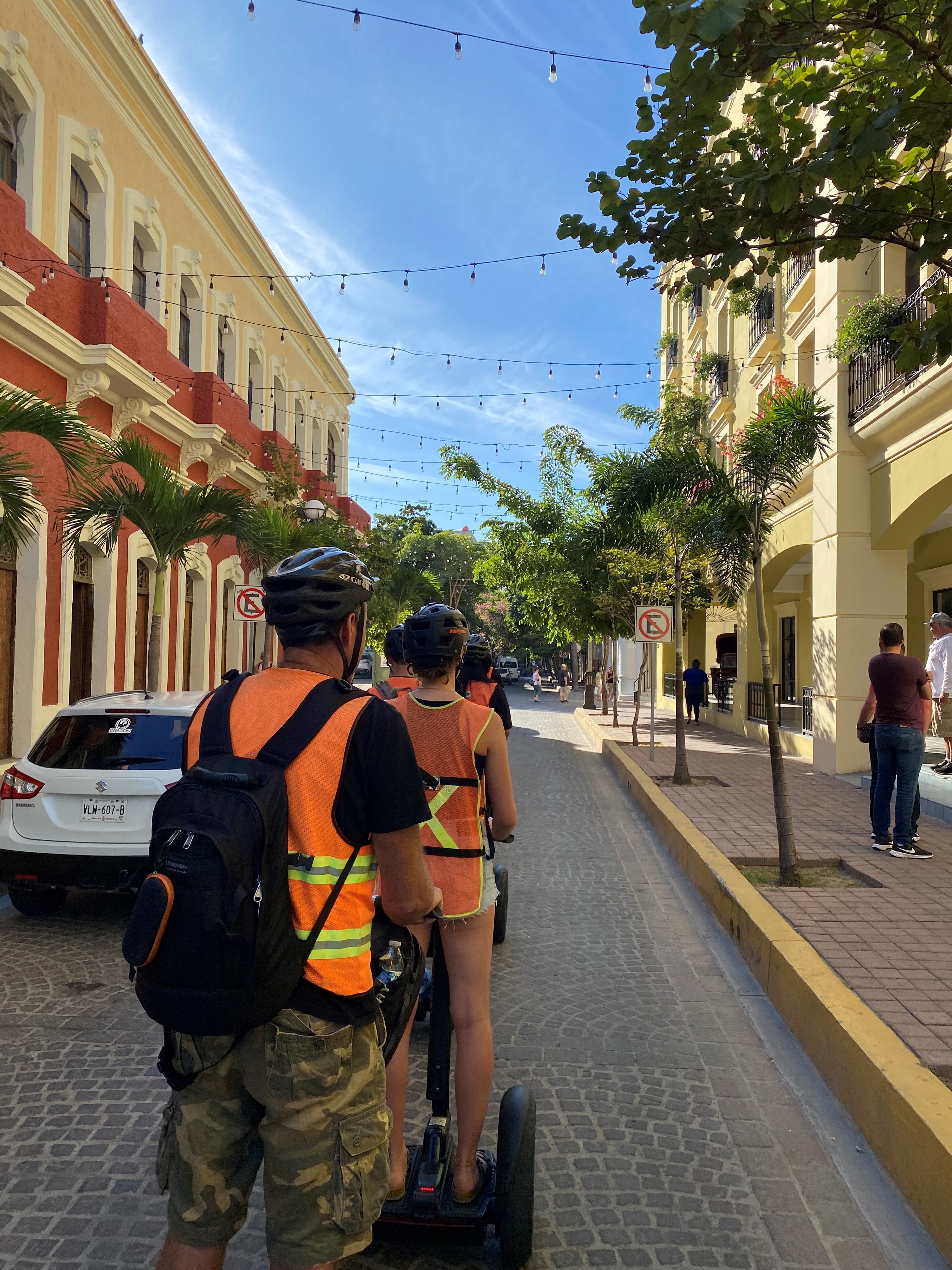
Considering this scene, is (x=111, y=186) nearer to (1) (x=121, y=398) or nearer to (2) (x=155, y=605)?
(1) (x=121, y=398)

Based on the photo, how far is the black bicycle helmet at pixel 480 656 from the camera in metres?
6.51

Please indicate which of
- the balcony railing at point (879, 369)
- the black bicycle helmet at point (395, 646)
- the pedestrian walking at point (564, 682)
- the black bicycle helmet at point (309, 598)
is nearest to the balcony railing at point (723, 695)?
the balcony railing at point (879, 369)

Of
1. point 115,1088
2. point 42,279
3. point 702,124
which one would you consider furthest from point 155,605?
point 702,124

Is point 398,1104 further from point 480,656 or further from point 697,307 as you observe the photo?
point 697,307

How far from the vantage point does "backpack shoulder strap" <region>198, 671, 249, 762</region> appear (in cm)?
188

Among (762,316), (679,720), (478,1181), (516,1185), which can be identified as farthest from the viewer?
(762,316)

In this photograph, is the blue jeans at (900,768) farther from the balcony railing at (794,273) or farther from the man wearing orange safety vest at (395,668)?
the balcony railing at (794,273)

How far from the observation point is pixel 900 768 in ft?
26.2

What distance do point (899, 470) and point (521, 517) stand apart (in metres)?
14.9

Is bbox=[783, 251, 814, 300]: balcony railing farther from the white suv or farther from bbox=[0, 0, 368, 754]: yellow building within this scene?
the white suv

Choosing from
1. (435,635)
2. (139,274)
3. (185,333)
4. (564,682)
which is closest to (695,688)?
(185,333)

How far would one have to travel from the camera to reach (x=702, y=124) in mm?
4031

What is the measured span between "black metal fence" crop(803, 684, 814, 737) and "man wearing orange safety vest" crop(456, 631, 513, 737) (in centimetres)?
875

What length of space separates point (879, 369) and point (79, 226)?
1125 cm
